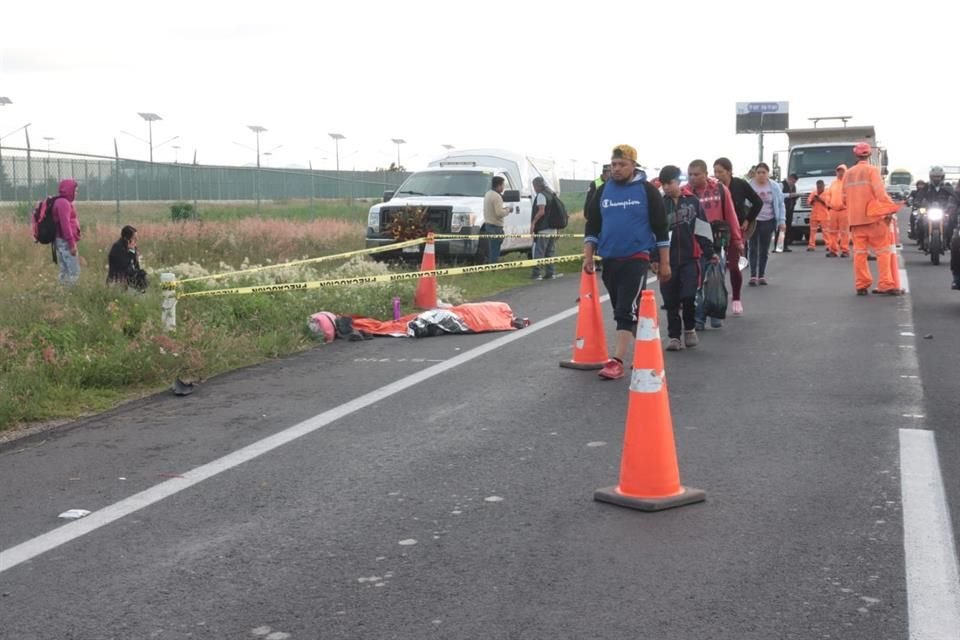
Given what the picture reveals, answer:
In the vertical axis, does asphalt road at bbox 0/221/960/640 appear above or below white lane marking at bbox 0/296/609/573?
above

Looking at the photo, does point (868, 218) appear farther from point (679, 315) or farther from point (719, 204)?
point (679, 315)

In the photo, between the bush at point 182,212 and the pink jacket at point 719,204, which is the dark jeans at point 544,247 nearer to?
the pink jacket at point 719,204

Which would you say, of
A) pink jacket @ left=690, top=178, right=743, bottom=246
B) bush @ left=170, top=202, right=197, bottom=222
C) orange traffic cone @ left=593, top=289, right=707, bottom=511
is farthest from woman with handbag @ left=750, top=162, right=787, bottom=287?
bush @ left=170, top=202, right=197, bottom=222

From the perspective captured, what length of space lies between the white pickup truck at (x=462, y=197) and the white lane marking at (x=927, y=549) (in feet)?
47.5

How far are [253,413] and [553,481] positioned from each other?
293 centimetres

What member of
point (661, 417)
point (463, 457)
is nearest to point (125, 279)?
point (463, 457)

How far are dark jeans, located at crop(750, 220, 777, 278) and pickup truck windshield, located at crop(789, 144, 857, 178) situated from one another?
13.1 metres

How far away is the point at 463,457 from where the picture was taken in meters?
7.26

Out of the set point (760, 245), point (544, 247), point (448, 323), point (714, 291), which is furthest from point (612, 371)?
point (544, 247)

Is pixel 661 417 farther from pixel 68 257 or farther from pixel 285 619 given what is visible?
pixel 68 257

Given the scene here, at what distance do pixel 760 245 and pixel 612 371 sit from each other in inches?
375

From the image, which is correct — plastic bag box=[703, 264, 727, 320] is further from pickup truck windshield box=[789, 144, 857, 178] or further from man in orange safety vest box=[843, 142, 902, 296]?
pickup truck windshield box=[789, 144, 857, 178]

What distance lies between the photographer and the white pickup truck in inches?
846

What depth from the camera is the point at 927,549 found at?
538 cm
